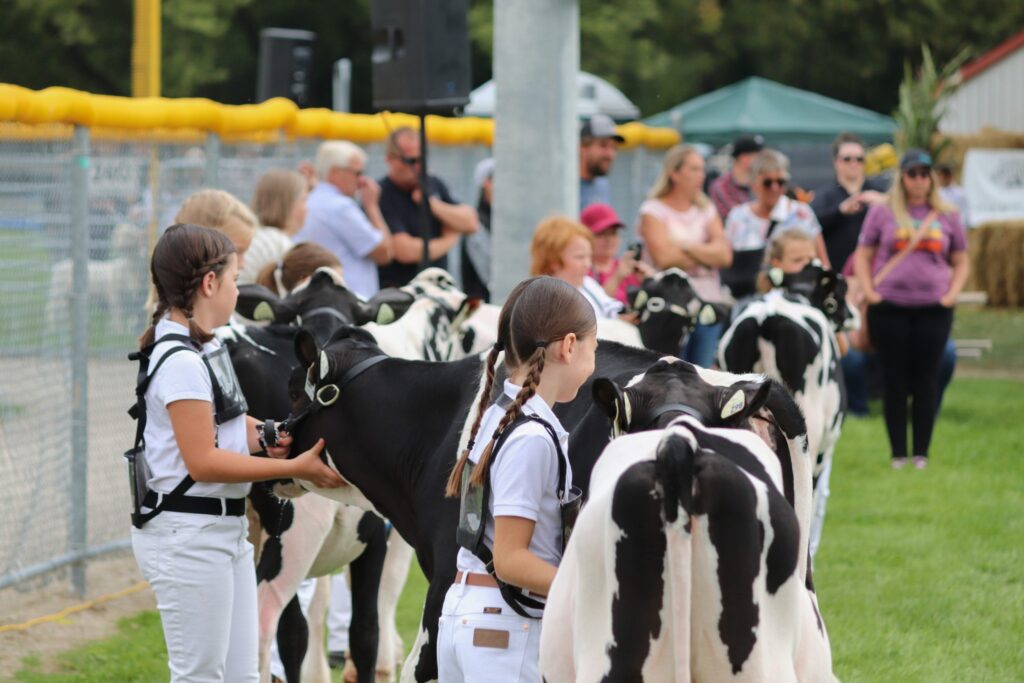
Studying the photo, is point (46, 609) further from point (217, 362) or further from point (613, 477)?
point (613, 477)

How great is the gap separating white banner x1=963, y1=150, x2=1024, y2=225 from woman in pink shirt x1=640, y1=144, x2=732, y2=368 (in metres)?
16.1

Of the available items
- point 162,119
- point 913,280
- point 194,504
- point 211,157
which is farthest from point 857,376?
point 194,504

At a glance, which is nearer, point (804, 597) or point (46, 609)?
point (804, 597)

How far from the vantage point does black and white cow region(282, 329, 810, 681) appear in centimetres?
439

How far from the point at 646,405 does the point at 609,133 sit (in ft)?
24.7

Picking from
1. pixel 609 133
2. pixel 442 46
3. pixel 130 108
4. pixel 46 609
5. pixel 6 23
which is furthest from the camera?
pixel 6 23

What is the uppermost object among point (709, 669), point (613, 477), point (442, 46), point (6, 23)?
point (6, 23)

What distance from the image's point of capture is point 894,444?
11.9m

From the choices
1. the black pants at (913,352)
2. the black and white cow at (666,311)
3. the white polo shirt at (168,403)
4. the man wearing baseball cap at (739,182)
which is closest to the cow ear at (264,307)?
the white polo shirt at (168,403)

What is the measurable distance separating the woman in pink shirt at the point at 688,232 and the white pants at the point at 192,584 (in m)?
5.65

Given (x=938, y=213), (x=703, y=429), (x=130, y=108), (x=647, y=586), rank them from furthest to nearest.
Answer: (x=938, y=213)
(x=130, y=108)
(x=703, y=429)
(x=647, y=586)

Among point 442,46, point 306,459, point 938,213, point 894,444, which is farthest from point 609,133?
point 306,459

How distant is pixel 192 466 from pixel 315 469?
411 mm

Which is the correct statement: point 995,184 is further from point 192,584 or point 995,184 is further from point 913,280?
point 192,584
